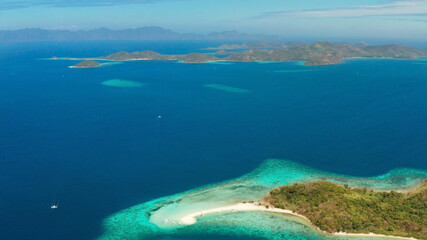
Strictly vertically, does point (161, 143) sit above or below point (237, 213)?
above

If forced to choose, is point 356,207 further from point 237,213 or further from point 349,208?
point 237,213

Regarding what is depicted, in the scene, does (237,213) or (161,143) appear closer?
(237,213)

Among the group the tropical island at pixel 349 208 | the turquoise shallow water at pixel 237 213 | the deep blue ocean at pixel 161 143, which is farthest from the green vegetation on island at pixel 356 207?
the deep blue ocean at pixel 161 143

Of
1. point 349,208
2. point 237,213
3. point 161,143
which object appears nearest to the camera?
point 349,208

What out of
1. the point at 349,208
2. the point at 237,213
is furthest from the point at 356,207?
the point at 237,213

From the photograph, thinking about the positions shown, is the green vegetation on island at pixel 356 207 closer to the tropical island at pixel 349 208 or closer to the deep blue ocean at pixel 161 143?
the tropical island at pixel 349 208

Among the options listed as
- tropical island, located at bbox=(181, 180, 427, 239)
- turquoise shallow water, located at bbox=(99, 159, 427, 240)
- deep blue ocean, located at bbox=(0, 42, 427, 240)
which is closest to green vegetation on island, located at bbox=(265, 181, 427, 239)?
tropical island, located at bbox=(181, 180, 427, 239)

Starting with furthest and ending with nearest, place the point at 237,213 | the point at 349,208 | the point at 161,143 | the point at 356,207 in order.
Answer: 1. the point at 161,143
2. the point at 237,213
3. the point at 356,207
4. the point at 349,208
